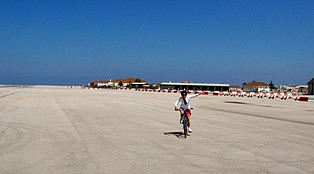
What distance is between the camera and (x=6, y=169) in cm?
590

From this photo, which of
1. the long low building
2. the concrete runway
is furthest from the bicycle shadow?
the long low building

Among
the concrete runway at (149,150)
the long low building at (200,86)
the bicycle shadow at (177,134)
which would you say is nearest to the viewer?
the concrete runway at (149,150)

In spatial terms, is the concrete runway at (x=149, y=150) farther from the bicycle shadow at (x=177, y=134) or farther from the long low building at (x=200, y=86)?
the long low building at (x=200, y=86)

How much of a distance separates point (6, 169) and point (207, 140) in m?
5.21

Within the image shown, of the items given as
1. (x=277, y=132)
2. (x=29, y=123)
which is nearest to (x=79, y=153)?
(x=29, y=123)

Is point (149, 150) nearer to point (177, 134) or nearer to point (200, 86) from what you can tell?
point (177, 134)

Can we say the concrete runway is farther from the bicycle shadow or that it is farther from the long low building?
the long low building

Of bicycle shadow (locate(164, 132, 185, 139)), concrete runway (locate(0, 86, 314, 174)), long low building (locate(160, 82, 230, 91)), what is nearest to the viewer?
concrete runway (locate(0, 86, 314, 174))

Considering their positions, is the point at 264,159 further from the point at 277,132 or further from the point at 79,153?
the point at 277,132

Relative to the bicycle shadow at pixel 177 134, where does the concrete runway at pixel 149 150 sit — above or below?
above

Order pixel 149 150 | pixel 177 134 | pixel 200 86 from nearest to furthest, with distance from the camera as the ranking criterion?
pixel 149 150, pixel 177 134, pixel 200 86

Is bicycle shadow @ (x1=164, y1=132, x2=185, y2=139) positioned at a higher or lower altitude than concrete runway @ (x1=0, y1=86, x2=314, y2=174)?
lower

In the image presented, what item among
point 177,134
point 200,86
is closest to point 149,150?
point 177,134

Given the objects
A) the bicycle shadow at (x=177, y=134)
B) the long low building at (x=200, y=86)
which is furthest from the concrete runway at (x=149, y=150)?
the long low building at (x=200, y=86)
